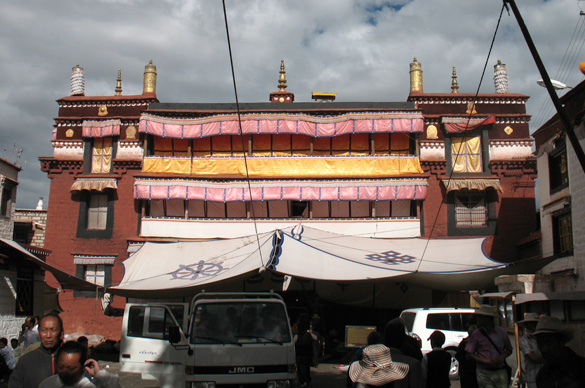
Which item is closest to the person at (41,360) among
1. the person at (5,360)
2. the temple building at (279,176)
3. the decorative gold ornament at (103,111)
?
the person at (5,360)

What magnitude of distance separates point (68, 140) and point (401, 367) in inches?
1007

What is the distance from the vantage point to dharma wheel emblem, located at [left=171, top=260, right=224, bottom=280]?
51.5 feet

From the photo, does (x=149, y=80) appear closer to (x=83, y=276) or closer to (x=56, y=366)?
(x=83, y=276)

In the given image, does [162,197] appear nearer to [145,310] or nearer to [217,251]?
[217,251]

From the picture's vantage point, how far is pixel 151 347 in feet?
43.5

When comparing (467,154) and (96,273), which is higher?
(467,154)

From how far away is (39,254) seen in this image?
2423 cm

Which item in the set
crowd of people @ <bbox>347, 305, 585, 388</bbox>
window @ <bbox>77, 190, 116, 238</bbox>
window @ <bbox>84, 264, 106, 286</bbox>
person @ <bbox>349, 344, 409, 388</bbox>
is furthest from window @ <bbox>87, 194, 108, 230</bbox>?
person @ <bbox>349, 344, 409, 388</bbox>

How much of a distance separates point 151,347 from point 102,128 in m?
16.5

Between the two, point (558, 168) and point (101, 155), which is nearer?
point (558, 168)

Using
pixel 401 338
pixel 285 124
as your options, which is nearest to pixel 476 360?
pixel 401 338

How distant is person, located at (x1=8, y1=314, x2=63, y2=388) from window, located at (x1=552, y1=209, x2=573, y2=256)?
1708 cm

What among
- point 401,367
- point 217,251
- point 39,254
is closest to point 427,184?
point 217,251

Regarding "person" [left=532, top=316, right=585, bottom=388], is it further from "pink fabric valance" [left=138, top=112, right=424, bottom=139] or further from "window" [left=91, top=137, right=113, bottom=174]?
"window" [left=91, top=137, right=113, bottom=174]
